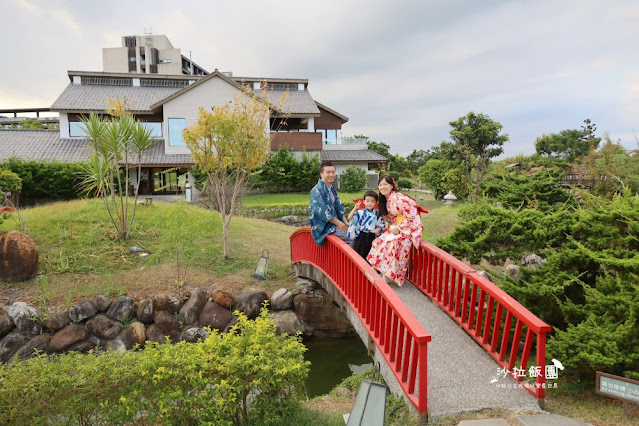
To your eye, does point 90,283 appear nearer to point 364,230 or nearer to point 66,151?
point 364,230

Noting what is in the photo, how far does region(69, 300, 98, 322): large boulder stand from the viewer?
8578 mm

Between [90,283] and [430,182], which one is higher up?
[430,182]

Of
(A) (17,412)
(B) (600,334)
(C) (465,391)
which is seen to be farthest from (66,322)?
(B) (600,334)

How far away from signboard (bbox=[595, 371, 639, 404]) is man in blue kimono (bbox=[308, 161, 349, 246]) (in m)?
4.19

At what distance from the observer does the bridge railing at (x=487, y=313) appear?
13.5 ft

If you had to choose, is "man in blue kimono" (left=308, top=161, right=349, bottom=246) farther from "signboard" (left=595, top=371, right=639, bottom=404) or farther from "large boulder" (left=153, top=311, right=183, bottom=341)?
"signboard" (left=595, top=371, right=639, bottom=404)

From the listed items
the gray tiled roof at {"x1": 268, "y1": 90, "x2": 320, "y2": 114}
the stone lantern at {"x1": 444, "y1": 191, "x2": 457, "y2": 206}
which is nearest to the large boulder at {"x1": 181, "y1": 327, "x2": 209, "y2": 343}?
the stone lantern at {"x1": 444, "y1": 191, "x2": 457, "y2": 206}

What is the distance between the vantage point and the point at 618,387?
12.3 feet

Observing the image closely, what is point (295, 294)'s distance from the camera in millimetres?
9633

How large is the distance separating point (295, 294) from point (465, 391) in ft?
19.0

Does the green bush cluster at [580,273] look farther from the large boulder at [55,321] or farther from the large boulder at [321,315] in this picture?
the large boulder at [55,321]

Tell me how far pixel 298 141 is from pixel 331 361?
19.2 meters

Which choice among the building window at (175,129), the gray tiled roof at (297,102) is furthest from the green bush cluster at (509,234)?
the gray tiled roof at (297,102)

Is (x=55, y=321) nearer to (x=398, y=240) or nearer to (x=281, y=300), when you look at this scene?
(x=281, y=300)
